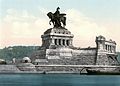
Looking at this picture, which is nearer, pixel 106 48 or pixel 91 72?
pixel 91 72

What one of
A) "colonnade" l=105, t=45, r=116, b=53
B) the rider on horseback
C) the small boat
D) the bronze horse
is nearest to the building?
"colonnade" l=105, t=45, r=116, b=53

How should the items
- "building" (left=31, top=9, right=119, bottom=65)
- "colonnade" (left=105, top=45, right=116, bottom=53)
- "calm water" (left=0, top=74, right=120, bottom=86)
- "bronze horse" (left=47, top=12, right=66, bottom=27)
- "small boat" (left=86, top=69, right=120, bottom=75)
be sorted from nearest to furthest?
"calm water" (left=0, top=74, right=120, bottom=86) < "small boat" (left=86, top=69, right=120, bottom=75) < "building" (left=31, top=9, right=119, bottom=65) < "bronze horse" (left=47, top=12, right=66, bottom=27) < "colonnade" (left=105, top=45, right=116, bottom=53)

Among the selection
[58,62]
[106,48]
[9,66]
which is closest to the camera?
[9,66]

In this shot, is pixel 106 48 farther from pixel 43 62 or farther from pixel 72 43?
pixel 43 62

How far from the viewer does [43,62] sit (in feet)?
422

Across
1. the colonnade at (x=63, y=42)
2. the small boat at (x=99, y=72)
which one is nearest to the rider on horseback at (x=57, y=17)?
the colonnade at (x=63, y=42)

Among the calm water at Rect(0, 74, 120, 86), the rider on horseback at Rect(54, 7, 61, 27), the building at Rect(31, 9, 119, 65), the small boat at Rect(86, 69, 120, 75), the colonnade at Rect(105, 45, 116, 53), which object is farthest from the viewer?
the colonnade at Rect(105, 45, 116, 53)

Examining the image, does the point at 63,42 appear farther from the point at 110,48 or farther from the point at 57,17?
the point at 110,48

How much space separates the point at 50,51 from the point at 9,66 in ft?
50.4

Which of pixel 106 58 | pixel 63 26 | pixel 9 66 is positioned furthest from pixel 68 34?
pixel 9 66

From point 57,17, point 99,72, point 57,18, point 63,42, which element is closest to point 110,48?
point 63,42

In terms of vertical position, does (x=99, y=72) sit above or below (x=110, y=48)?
below

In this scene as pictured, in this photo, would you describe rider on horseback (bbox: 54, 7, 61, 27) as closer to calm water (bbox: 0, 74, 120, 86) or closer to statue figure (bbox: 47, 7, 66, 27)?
statue figure (bbox: 47, 7, 66, 27)

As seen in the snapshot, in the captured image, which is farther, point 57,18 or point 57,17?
point 57,18
